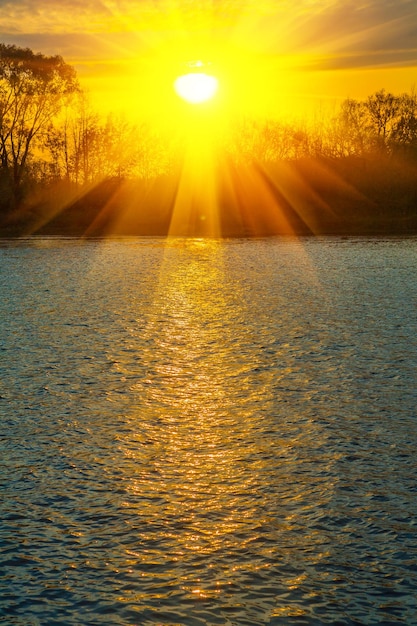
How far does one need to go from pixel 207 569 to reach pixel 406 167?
168ft

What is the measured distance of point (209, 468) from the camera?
6.30m

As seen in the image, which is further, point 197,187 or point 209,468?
point 197,187

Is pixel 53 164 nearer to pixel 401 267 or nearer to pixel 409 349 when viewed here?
pixel 401 267

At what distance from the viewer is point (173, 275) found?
22219 millimetres

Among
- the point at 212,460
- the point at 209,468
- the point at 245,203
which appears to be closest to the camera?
the point at 209,468

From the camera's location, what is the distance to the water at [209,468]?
4430 millimetres

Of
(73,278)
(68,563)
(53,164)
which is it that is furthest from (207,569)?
(53,164)

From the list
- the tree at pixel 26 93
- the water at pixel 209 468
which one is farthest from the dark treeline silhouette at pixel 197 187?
the water at pixel 209 468

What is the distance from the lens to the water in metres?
4.43

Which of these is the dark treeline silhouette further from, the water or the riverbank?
the water

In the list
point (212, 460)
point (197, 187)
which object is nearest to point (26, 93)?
point (197, 187)

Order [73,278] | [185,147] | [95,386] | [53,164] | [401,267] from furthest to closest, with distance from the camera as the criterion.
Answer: [53,164] < [185,147] < [401,267] < [73,278] < [95,386]

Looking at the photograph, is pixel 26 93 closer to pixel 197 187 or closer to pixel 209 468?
pixel 197 187

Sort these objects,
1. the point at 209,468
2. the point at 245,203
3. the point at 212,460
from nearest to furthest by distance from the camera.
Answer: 1. the point at 209,468
2. the point at 212,460
3. the point at 245,203
